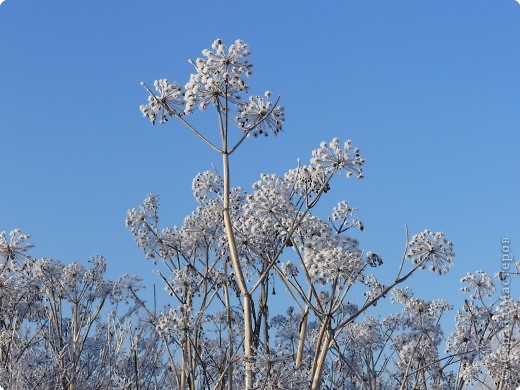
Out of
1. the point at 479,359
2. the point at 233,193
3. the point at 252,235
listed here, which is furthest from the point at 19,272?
the point at 479,359

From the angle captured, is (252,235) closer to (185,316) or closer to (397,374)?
(185,316)

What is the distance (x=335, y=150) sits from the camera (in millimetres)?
6883

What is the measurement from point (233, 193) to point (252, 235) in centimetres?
190

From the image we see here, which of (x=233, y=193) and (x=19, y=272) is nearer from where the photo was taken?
(x=233, y=193)

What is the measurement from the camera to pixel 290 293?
6.82m

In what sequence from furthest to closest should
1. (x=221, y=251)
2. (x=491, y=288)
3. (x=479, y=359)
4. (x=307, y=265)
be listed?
(x=491, y=288) → (x=479, y=359) → (x=221, y=251) → (x=307, y=265)

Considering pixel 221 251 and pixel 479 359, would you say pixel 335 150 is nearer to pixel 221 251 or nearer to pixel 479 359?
pixel 221 251

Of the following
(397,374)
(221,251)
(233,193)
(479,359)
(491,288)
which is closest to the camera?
(221,251)

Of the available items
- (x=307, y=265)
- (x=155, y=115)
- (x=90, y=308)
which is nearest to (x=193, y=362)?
(x=307, y=265)

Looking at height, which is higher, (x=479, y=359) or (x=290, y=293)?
(x=479, y=359)

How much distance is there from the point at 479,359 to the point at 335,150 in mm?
5174

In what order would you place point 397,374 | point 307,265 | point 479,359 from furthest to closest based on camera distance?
1. point 397,374
2. point 479,359
3. point 307,265

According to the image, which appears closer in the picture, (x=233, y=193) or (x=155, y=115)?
(x=155, y=115)

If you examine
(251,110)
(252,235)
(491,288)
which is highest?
(491,288)
